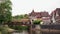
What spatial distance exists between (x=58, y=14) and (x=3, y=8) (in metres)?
8.90

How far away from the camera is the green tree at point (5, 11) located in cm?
1066

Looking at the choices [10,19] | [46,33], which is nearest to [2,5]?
[10,19]

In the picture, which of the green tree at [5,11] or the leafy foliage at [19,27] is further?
the leafy foliage at [19,27]

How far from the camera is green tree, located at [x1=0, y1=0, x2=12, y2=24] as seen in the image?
10664mm

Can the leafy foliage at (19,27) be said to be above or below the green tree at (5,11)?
below

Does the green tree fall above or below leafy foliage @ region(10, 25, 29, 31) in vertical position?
above

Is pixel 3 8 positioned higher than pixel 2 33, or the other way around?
pixel 3 8

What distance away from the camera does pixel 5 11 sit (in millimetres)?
11016

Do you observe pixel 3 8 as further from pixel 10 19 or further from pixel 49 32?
pixel 49 32

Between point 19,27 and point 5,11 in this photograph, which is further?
point 19,27

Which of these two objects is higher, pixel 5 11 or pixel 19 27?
pixel 5 11

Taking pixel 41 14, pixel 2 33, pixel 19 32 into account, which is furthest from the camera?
pixel 41 14

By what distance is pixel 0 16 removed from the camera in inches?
414

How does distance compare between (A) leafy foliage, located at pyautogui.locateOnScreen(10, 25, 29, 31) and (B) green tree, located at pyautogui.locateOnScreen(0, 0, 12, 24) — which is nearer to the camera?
(B) green tree, located at pyautogui.locateOnScreen(0, 0, 12, 24)
